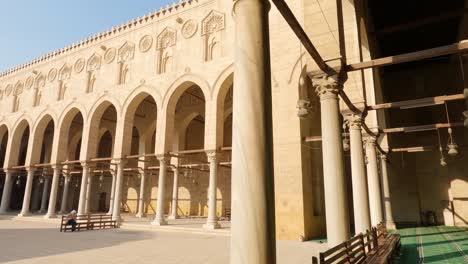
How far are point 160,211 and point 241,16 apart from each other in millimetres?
14103

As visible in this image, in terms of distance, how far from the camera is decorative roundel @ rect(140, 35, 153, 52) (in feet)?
61.6

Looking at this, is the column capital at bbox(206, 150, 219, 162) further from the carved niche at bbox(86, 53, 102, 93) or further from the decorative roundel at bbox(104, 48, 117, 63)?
the carved niche at bbox(86, 53, 102, 93)

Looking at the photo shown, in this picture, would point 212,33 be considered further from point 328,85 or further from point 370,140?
point 328,85

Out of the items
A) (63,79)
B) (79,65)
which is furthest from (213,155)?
(63,79)

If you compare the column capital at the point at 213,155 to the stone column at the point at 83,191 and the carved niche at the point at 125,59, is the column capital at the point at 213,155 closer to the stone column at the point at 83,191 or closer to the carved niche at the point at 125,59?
the carved niche at the point at 125,59

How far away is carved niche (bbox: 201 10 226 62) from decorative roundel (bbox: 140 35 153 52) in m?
3.84

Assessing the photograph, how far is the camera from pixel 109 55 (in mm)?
20312

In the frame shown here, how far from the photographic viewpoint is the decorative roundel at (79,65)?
21469mm

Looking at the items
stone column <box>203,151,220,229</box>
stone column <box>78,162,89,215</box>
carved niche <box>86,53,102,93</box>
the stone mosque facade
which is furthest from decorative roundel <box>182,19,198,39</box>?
stone column <box>78,162,89,215</box>

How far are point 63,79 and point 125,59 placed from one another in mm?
6214

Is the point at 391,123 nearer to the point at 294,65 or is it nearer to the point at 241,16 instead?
the point at 294,65

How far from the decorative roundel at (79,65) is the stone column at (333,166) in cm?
1976

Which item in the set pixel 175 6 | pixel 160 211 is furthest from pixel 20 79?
pixel 160 211

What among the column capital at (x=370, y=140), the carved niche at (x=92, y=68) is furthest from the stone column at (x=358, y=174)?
the carved niche at (x=92, y=68)
